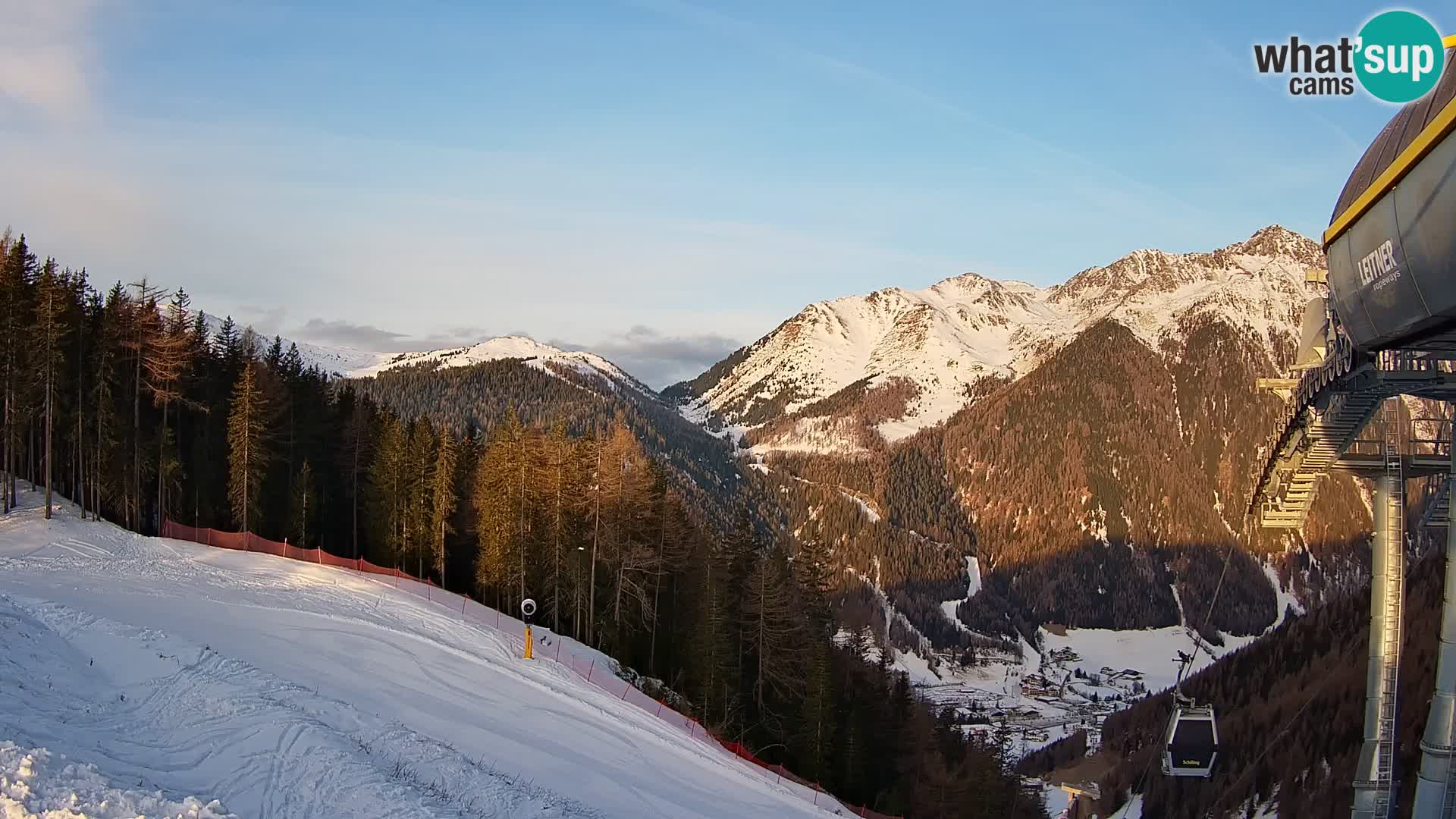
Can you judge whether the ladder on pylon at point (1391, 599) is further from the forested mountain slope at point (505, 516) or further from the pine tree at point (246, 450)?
the pine tree at point (246, 450)

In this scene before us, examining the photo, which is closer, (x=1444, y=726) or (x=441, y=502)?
(x=1444, y=726)

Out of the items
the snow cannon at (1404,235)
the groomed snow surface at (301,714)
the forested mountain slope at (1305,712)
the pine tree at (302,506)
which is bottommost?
the forested mountain slope at (1305,712)

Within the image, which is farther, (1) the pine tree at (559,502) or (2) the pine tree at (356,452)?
(2) the pine tree at (356,452)

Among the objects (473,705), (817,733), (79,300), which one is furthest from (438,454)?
(473,705)

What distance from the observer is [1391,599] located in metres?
18.9

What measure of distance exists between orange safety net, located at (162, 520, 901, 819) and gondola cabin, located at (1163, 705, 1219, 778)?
1005 cm

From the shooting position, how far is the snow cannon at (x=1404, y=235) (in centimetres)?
1067

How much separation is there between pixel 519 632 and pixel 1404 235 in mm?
33113

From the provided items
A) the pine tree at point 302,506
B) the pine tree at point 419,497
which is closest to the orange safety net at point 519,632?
the pine tree at point 302,506

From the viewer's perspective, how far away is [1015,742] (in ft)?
385

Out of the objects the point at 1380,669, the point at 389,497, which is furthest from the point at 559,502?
the point at 1380,669

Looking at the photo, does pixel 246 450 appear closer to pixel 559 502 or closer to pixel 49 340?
pixel 49 340

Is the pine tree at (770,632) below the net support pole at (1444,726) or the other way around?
below

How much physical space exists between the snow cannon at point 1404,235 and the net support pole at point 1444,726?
382 centimetres
